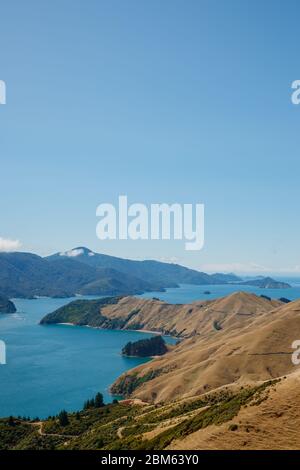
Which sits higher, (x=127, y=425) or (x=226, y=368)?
(x=127, y=425)

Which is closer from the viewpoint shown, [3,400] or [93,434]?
[93,434]

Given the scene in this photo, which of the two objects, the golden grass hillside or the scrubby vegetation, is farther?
the golden grass hillside

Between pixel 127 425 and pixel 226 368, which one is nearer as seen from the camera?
pixel 127 425

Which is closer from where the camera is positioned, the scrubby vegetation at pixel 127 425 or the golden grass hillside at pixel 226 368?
the scrubby vegetation at pixel 127 425
